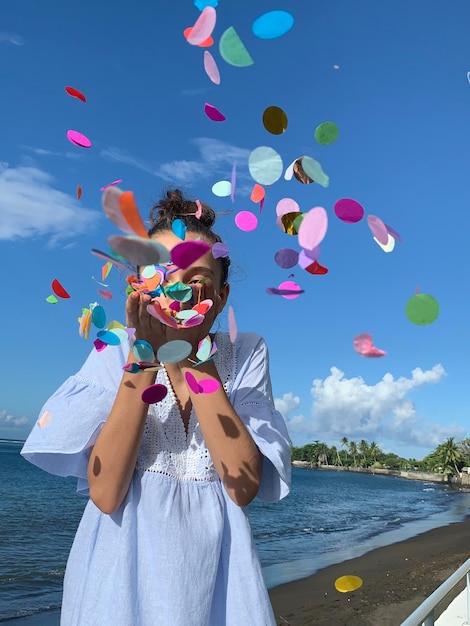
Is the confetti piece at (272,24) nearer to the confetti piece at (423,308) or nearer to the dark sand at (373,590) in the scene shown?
the confetti piece at (423,308)

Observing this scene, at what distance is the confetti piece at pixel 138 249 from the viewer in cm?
83

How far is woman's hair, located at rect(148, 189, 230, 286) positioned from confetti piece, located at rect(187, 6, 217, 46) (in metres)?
0.44

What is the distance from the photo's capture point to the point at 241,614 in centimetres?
122

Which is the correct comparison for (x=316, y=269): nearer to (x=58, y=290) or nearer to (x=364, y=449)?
(x=58, y=290)

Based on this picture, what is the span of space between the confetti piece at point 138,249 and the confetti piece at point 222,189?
0.62 m

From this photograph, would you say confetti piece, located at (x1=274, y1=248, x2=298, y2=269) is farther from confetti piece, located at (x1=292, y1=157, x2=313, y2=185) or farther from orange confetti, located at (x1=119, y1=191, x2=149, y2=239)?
orange confetti, located at (x1=119, y1=191, x2=149, y2=239)

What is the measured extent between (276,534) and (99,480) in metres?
21.3

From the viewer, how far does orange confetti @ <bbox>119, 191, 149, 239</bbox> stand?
825 millimetres

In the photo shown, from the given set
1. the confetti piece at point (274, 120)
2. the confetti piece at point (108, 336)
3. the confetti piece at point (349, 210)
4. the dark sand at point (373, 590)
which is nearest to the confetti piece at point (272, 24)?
the confetti piece at point (274, 120)

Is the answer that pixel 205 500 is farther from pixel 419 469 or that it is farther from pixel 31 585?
pixel 419 469

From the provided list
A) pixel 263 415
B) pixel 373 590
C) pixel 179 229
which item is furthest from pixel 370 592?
pixel 179 229

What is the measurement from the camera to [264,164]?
4.24 ft

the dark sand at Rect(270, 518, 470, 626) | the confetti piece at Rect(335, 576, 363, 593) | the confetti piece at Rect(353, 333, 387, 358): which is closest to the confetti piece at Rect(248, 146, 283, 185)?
the confetti piece at Rect(353, 333, 387, 358)

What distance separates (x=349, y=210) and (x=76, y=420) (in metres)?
0.79
